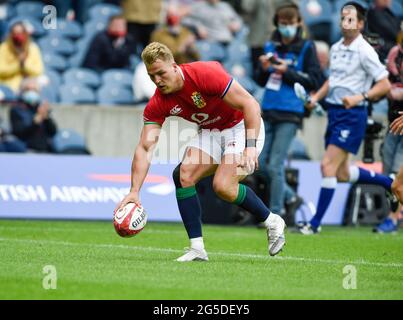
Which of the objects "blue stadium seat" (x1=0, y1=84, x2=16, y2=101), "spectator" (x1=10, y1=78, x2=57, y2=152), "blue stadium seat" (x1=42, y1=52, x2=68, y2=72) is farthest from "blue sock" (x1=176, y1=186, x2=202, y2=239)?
"blue stadium seat" (x1=42, y1=52, x2=68, y2=72)

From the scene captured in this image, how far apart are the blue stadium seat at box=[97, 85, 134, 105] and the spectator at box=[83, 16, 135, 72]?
1.87 ft

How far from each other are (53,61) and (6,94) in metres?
2.01

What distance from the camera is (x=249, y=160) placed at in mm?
9336

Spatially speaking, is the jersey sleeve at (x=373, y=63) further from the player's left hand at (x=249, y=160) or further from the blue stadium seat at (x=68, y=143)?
the blue stadium seat at (x=68, y=143)

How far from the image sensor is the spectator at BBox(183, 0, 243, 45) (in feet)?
66.6

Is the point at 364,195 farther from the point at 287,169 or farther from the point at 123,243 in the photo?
the point at 123,243

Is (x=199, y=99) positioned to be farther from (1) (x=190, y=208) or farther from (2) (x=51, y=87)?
(2) (x=51, y=87)

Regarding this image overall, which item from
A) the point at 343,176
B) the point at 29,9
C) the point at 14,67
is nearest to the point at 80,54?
the point at 29,9

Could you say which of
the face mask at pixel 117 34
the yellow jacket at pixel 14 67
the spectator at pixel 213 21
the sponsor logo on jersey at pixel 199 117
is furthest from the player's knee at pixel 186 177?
the spectator at pixel 213 21

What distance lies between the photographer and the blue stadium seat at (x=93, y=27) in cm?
1961

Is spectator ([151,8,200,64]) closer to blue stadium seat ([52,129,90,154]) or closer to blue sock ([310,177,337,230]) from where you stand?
blue stadium seat ([52,129,90,154])

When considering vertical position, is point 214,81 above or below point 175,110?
above

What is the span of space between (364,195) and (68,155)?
161 inches

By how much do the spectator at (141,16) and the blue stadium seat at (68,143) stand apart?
3.22 m
